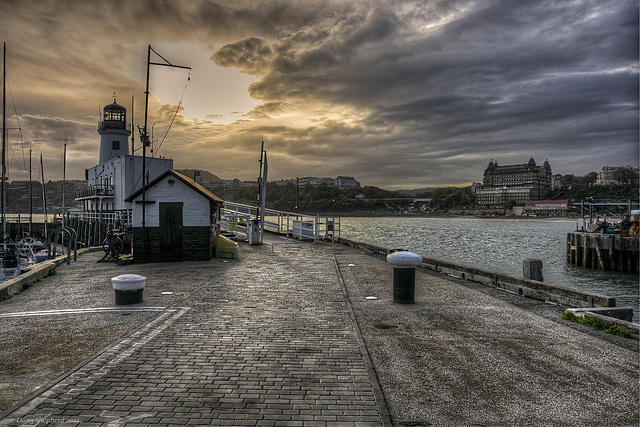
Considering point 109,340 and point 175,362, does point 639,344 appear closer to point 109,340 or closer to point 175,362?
point 175,362

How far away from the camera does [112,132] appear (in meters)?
43.3

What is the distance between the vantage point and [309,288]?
10859mm

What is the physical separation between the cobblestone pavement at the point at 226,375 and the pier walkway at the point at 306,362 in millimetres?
22

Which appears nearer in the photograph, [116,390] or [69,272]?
[116,390]

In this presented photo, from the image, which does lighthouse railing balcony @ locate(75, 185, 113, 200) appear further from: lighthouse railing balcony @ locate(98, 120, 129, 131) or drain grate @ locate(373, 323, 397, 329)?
drain grate @ locate(373, 323, 397, 329)

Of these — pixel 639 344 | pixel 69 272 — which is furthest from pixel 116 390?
pixel 69 272

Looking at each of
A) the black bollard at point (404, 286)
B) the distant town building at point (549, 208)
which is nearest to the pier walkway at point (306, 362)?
the black bollard at point (404, 286)

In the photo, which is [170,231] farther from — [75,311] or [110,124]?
[110,124]

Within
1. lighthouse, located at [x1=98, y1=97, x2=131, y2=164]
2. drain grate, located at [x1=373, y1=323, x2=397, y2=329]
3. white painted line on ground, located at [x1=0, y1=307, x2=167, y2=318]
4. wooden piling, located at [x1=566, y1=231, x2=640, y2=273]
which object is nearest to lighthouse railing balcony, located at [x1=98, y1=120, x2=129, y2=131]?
lighthouse, located at [x1=98, y1=97, x2=131, y2=164]

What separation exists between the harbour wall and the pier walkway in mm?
474

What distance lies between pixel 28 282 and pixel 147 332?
23.8 ft

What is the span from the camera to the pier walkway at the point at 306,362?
14.2ft

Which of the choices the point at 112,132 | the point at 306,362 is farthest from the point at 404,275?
the point at 112,132

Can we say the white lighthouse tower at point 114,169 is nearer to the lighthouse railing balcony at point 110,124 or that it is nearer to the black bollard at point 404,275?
the lighthouse railing balcony at point 110,124
